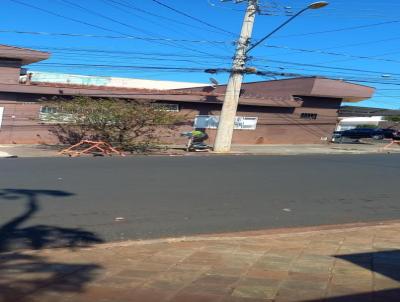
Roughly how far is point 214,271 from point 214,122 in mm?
30345

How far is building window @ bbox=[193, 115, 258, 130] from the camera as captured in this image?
35.5 metres

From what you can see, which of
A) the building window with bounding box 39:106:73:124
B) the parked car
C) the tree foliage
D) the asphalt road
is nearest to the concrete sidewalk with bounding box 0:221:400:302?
the asphalt road

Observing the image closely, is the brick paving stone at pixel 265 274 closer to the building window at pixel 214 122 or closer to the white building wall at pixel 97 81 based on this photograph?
the building window at pixel 214 122

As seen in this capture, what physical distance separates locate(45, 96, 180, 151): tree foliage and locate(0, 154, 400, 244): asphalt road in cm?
734

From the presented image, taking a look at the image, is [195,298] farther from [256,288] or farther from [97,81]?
[97,81]

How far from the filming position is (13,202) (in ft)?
34.5

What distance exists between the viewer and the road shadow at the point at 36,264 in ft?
16.5

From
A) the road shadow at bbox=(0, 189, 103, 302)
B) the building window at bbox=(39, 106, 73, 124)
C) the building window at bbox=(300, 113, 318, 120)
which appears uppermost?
the building window at bbox=(300, 113, 318, 120)

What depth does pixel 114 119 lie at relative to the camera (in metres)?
27.1

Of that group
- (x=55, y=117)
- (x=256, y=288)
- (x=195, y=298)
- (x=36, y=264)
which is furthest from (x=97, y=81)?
(x=195, y=298)

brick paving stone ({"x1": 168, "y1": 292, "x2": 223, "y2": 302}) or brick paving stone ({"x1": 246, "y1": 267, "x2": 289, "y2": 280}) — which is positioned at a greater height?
brick paving stone ({"x1": 246, "y1": 267, "x2": 289, "y2": 280})

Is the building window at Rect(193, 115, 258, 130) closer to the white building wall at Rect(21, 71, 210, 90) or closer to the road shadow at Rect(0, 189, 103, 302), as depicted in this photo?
the white building wall at Rect(21, 71, 210, 90)

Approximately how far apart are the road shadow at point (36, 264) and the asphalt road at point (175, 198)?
0.07m

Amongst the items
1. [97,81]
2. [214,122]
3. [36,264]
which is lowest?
[36,264]
